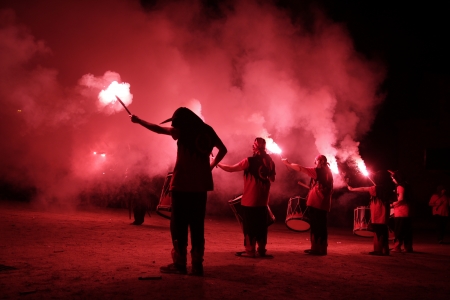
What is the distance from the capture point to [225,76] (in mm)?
11898

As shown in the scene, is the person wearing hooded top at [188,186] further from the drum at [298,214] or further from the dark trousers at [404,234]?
the dark trousers at [404,234]

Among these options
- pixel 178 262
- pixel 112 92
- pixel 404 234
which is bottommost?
pixel 178 262

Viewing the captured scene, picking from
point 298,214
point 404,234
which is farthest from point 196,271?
point 404,234

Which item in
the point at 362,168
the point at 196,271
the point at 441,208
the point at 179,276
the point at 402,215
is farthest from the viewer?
the point at 441,208

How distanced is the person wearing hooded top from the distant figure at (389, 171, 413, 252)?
220 inches

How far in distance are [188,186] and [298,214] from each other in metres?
3.98

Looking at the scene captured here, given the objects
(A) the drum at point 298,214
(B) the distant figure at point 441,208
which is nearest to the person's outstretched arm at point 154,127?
(A) the drum at point 298,214

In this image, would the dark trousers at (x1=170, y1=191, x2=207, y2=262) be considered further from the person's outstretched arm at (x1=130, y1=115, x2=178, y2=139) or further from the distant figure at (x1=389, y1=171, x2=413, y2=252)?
the distant figure at (x1=389, y1=171, x2=413, y2=252)

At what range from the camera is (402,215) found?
941cm

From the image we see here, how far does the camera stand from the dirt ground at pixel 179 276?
4051 millimetres

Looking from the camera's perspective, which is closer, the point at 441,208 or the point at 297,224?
the point at 297,224

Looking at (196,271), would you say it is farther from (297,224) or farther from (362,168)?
(362,168)

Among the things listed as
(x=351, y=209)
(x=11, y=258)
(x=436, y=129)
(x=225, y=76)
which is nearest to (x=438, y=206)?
(x=351, y=209)

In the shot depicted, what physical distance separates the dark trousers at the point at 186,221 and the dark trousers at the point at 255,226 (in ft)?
6.09
